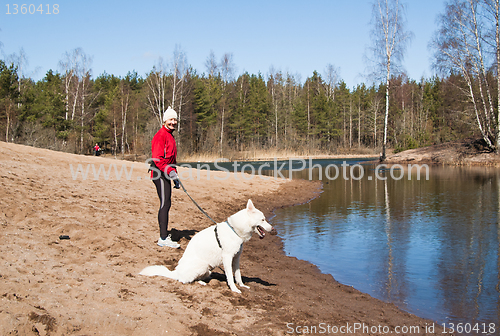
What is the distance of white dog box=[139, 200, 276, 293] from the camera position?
219 inches

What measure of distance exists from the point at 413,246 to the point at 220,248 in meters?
5.87

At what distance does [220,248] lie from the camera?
18.4 ft

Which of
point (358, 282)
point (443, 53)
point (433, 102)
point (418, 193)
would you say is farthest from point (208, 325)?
point (433, 102)

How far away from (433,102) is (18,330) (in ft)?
247

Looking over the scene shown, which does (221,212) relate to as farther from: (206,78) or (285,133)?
(206,78)

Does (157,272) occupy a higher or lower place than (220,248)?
lower

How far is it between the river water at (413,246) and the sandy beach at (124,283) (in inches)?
25.8

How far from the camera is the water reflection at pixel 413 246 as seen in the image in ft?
20.4

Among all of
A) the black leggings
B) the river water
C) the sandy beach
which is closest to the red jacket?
the black leggings

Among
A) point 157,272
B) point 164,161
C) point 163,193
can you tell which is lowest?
point 157,272

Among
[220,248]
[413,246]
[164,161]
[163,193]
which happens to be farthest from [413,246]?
[164,161]

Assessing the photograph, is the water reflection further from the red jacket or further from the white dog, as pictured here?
the red jacket

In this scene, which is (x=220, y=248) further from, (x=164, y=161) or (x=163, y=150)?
(x=163, y=150)

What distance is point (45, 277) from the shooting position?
4805 millimetres
